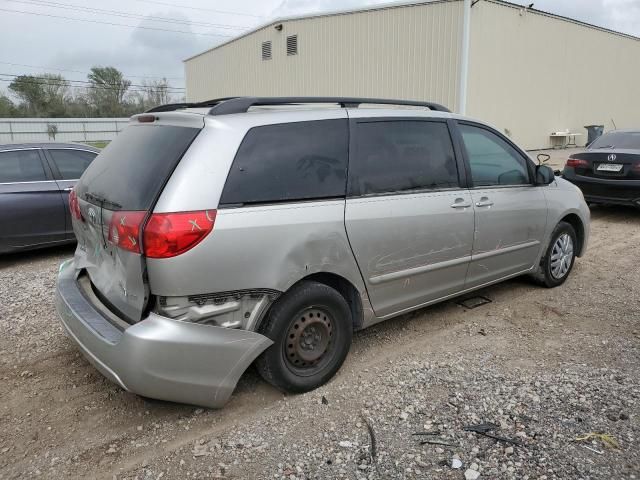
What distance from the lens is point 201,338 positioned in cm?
264

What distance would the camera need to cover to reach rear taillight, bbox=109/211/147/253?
2607 mm

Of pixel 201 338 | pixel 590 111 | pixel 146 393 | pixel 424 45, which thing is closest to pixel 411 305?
pixel 201 338

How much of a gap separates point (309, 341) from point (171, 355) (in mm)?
914

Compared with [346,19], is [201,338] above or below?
below

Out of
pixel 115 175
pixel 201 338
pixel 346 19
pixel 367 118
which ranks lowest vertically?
pixel 201 338

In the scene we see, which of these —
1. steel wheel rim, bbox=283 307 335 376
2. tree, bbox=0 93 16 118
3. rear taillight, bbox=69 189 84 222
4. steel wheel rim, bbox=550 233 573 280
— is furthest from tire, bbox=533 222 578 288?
tree, bbox=0 93 16 118

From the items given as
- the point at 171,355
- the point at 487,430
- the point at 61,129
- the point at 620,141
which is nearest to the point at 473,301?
the point at 487,430

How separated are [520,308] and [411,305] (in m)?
1.39

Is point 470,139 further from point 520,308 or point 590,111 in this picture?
point 590,111

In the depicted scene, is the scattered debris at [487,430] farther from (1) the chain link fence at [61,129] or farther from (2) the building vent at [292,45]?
(1) the chain link fence at [61,129]

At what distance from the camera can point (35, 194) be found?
20.1 feet

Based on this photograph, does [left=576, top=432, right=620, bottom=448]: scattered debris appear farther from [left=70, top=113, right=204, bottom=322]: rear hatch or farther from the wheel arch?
the wheel arch

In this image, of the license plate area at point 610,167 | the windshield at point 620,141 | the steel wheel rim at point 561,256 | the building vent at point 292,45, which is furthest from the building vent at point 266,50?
the steel wheel rim at point 561,256

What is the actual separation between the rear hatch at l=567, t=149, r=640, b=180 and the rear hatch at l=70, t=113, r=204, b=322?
7600 mm
